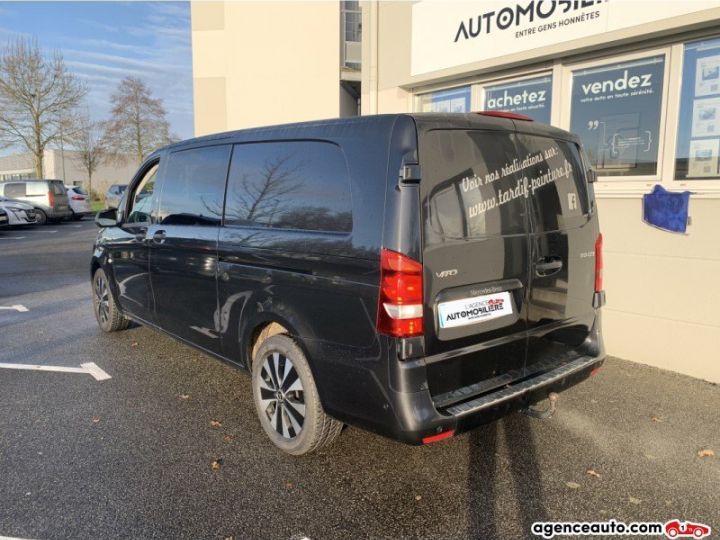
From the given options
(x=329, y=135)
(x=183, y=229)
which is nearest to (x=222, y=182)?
(x=183, y=229)

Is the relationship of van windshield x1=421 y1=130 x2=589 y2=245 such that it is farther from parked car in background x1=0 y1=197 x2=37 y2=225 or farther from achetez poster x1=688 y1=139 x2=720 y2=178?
parked car in background x1=0 y1=197 x2=37 y2=225

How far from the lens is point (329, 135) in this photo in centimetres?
308

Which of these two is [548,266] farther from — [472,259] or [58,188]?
[58,188]

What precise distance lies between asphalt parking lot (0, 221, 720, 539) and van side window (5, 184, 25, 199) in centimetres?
2106

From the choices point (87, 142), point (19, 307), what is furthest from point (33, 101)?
point (19, 307)

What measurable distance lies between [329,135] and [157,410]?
246 centimetres

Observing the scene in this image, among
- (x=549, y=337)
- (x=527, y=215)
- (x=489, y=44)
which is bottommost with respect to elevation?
(x=549, y=337)

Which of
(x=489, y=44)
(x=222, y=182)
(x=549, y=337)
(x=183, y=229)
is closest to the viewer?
(x=549, y=337)

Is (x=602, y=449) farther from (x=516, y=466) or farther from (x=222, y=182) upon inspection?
(x=222, y=182)

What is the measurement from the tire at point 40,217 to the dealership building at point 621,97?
1934cm

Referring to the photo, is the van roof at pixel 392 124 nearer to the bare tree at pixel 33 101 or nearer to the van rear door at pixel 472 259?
the van rear door at pixel 472 259

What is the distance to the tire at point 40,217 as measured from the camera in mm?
22125

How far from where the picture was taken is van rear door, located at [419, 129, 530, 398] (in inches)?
107

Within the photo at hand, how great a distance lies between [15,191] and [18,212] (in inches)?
114
